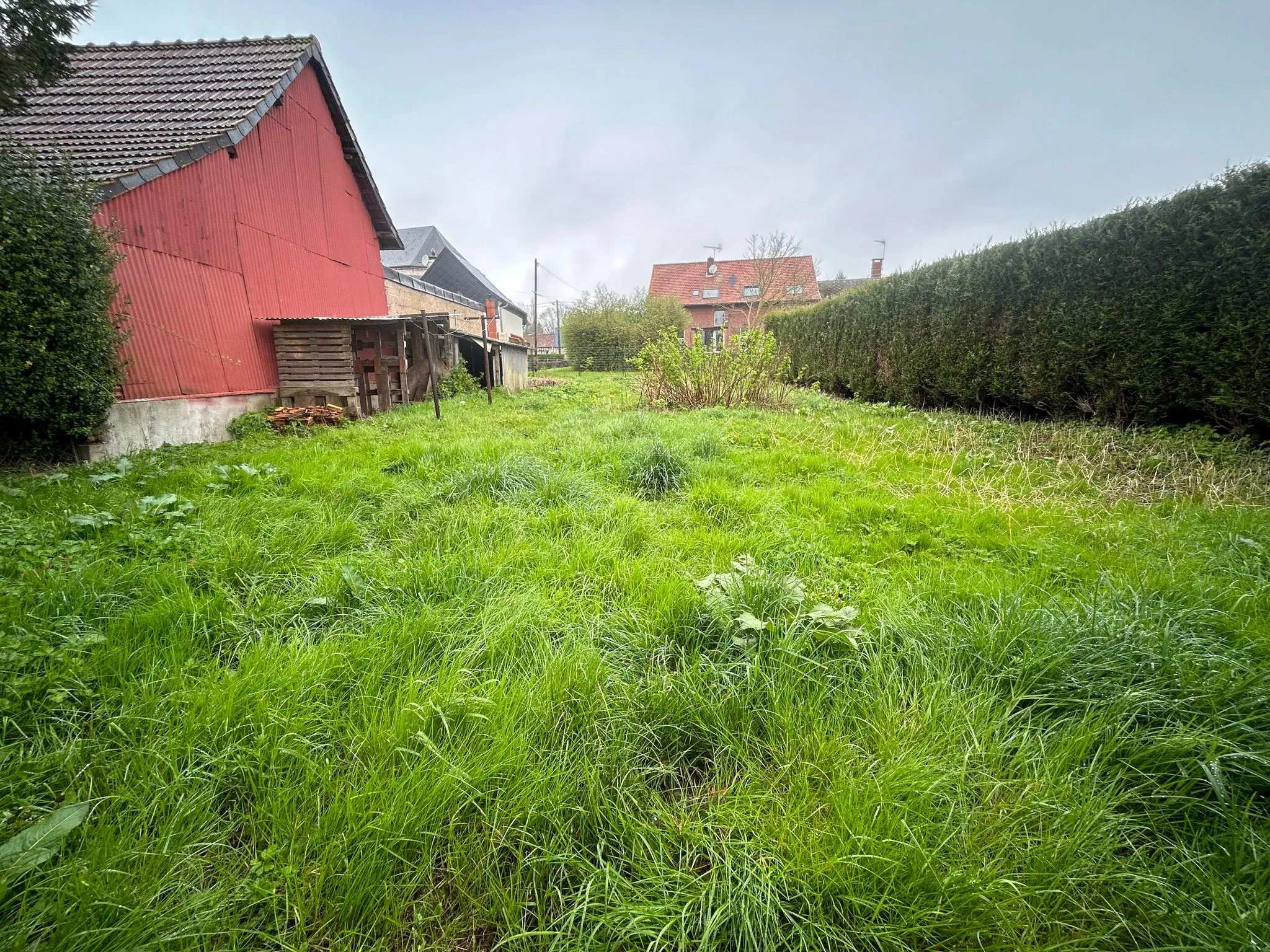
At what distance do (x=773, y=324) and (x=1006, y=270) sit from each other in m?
9.42

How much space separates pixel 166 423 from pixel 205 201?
366 centimetres

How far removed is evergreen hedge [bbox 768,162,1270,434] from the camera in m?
4.27

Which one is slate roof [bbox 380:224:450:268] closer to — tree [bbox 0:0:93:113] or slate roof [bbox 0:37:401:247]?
slate roof [bbox 0:37:401:247]

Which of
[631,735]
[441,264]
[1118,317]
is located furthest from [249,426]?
[441,264]

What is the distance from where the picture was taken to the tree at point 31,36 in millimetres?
3623

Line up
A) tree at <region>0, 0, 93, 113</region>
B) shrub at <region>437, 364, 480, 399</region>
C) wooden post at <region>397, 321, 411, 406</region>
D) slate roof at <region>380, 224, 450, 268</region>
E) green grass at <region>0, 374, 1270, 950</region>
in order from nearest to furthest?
green grass at <region>0, 374, 1270, 950</region>, tree at <region>0, 0, 93, 113</region>, wooden post at <region>397, 321, 411, 406</region>, shrub at <region>437, 364, 480, 399</region>, slate roof at <region>380, 224, 450, 268</region>

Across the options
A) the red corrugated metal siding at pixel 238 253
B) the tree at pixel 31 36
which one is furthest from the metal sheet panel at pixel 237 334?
the tree at pixel 31 36

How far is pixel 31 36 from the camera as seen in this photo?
3.73 meters

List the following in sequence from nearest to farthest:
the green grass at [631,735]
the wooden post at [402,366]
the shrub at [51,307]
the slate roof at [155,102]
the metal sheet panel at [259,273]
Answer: the green grass at [631,735] → the shrub at [51,307] → the slate roof at [155,102] → the metal sheet panel at [259,273] → the wooden post at [402,366]

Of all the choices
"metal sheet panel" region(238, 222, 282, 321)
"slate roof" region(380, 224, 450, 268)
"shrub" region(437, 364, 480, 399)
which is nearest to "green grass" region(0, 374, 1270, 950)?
"metal sheet panel" region(238, 222, 282, 321)

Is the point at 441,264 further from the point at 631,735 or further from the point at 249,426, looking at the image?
the point at 631,735

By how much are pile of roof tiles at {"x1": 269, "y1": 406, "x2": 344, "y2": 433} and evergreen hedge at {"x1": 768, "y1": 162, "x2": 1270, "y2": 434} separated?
406 inches

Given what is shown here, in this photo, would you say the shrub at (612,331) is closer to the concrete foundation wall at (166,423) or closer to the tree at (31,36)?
the concrete foundation wall at (166,423)

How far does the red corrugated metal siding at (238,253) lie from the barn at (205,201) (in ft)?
0.07
